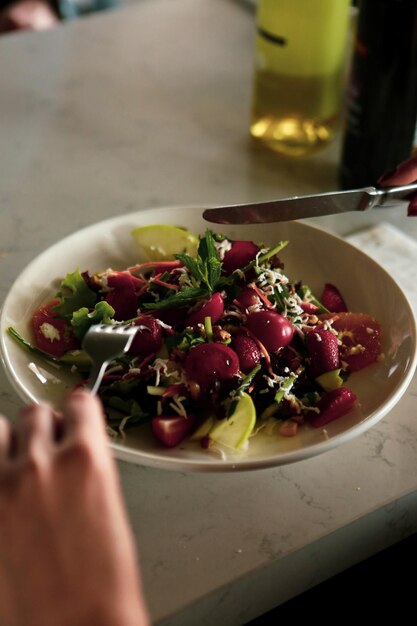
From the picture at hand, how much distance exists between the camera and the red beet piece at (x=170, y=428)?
0.77 meters

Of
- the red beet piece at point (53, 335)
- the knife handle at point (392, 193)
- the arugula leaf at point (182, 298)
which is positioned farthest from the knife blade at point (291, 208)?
the red beet piece at point (53, 335)

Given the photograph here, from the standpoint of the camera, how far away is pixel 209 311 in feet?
2.86

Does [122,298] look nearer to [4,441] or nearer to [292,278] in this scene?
[292,278]

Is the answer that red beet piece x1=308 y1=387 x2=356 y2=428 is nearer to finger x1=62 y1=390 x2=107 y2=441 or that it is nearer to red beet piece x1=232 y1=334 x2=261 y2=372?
red beet piece x1=232 y1=334 x2=261 y2=372

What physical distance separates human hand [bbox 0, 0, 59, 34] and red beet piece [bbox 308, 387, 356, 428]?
173cm

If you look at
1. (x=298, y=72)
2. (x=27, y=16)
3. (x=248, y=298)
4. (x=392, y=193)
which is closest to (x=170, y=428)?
(x=248, y=298)

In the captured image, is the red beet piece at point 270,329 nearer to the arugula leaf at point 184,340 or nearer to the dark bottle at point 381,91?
A: the arugula leaf at point 184,340

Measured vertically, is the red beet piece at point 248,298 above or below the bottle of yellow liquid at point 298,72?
below

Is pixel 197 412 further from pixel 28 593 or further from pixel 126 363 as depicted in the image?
pixel 28 593

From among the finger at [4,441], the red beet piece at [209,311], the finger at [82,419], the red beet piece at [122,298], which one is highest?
the finger at [82,419]

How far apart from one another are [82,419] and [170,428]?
8.9 inches

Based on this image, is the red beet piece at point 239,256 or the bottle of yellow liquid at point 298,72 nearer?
the red beet piece at point 239,256

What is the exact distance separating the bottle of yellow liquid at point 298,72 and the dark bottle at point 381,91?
105 millimetres

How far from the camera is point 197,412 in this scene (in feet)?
2.69
